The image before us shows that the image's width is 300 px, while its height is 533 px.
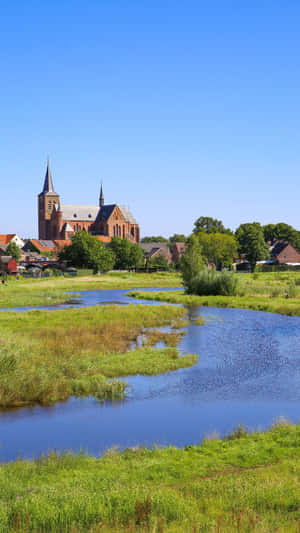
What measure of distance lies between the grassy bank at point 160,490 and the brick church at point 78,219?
164017 mm

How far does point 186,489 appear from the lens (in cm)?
920

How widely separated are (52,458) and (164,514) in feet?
13.1

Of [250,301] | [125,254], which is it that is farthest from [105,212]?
[250,301]

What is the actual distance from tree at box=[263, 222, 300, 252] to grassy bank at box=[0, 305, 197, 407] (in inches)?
5544

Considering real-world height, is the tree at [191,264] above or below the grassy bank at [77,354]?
above

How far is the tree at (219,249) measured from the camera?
130 meters

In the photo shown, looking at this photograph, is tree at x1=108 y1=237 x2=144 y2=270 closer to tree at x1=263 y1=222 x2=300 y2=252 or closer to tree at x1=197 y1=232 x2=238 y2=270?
tree at x1=197 y1=232 x2=238 y2=270

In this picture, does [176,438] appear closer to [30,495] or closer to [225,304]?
[30,495]

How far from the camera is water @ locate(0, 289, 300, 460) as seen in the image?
1354 centimetres

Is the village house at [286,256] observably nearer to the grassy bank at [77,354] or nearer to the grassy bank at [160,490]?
the grassy bank at [77,354]

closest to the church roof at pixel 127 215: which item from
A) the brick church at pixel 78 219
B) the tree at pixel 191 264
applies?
the brick church at pixel 78 219

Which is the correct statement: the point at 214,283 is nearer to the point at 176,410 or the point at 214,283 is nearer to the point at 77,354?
the point at 77,354

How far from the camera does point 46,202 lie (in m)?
182

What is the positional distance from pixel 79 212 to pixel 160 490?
17943cm
